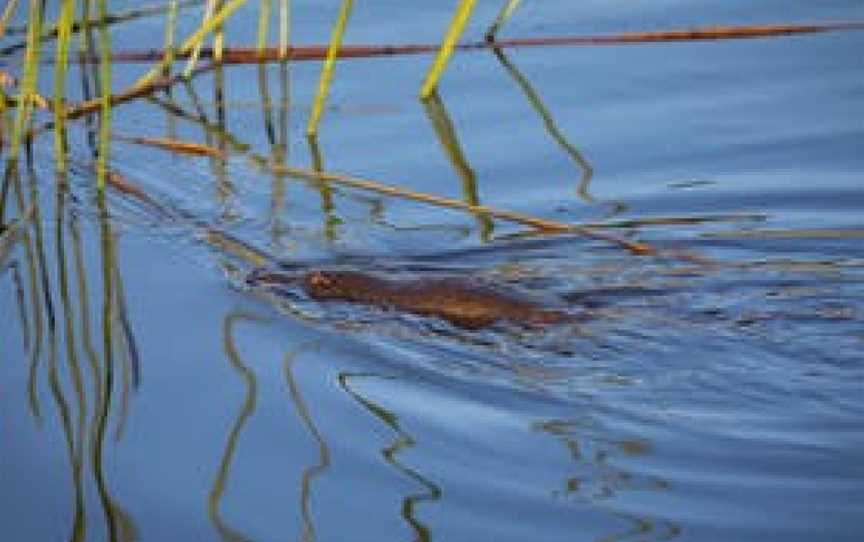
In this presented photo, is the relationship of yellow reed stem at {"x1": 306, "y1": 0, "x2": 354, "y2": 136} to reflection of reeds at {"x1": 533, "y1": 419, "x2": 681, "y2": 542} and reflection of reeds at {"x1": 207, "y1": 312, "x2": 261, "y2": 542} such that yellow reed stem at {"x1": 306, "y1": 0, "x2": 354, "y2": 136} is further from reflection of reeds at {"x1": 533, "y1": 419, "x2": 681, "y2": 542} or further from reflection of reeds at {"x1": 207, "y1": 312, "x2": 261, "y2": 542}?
reflection of reeds at {"x1": 533, "y1": 419, "x2": 681, "y2": 542}

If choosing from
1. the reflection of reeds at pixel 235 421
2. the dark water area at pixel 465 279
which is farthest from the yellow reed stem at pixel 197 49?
the reflection of reeds at pixel 235 421

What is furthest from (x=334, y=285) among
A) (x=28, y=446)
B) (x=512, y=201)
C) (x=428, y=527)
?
(x=428, y=527)

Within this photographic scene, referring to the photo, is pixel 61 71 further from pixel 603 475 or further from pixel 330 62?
pixel 603 475

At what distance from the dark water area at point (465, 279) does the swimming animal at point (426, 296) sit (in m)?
0.06

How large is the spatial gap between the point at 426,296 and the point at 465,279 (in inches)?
6.8

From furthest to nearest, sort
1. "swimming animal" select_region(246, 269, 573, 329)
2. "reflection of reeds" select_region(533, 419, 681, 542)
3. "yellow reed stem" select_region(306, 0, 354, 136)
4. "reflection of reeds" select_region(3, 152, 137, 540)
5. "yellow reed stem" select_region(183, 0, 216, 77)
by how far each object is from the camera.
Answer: "yellow reed stem" select_region(183, 0, 216, 77)
"yellow reed stem" select_region(306, 0, 354, 136)
"swimming animal" select_region(246, 269, 573, 329)
"reflection of reeds" select_region(3, 152, 137, 540)
"reflection of reeds" select_region(533, 419, 681, 542)

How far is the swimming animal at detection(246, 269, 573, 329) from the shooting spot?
4195 mm

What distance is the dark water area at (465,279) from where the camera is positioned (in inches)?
128

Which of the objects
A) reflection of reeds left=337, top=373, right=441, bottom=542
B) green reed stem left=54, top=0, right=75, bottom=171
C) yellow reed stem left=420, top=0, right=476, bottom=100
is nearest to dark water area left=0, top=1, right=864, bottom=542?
reflection of reeds left=337, top=373, right=441, bottom=542

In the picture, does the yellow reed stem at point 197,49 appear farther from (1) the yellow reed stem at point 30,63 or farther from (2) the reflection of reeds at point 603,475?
(2) the reflection of reeds at point 603,475

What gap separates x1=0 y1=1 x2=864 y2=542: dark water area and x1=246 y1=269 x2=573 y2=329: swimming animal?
56 millimetres

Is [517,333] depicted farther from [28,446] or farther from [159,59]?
[159,59]

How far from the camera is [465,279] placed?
14.6 feet

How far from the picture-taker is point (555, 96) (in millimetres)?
5762
